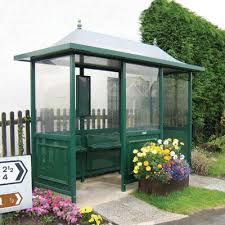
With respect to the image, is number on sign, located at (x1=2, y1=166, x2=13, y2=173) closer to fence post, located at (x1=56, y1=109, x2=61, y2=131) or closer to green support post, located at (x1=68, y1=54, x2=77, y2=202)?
green support post, located at (x1=68, y1=54, x2=77, y2=202)

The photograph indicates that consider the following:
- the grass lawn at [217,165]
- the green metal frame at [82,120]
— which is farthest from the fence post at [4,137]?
the grass lawn at [217,165]

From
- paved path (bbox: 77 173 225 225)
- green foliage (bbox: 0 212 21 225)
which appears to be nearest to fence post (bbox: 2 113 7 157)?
paved path (bbox: 77 173 225 225)

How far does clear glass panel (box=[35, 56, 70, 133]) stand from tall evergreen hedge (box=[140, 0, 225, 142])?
4.36m

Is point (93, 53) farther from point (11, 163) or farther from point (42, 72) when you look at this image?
point (11, 163)

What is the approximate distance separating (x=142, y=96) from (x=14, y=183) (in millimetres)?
3768

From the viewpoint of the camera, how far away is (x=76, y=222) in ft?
15.8

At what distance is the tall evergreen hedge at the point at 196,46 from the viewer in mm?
9742

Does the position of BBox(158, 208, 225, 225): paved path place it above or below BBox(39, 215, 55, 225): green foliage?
below

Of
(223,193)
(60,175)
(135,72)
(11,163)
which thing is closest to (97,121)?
(135,72)

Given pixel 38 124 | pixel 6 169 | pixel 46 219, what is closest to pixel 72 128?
pixel 38 124

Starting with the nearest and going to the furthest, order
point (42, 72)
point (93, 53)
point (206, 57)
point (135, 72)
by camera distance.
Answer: point (93, 53) < point (42, 72) < point (135, 72) < point (206, 57)

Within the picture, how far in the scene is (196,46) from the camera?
10195mm

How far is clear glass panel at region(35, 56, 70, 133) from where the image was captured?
576 centimetres

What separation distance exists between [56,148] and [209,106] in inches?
253
